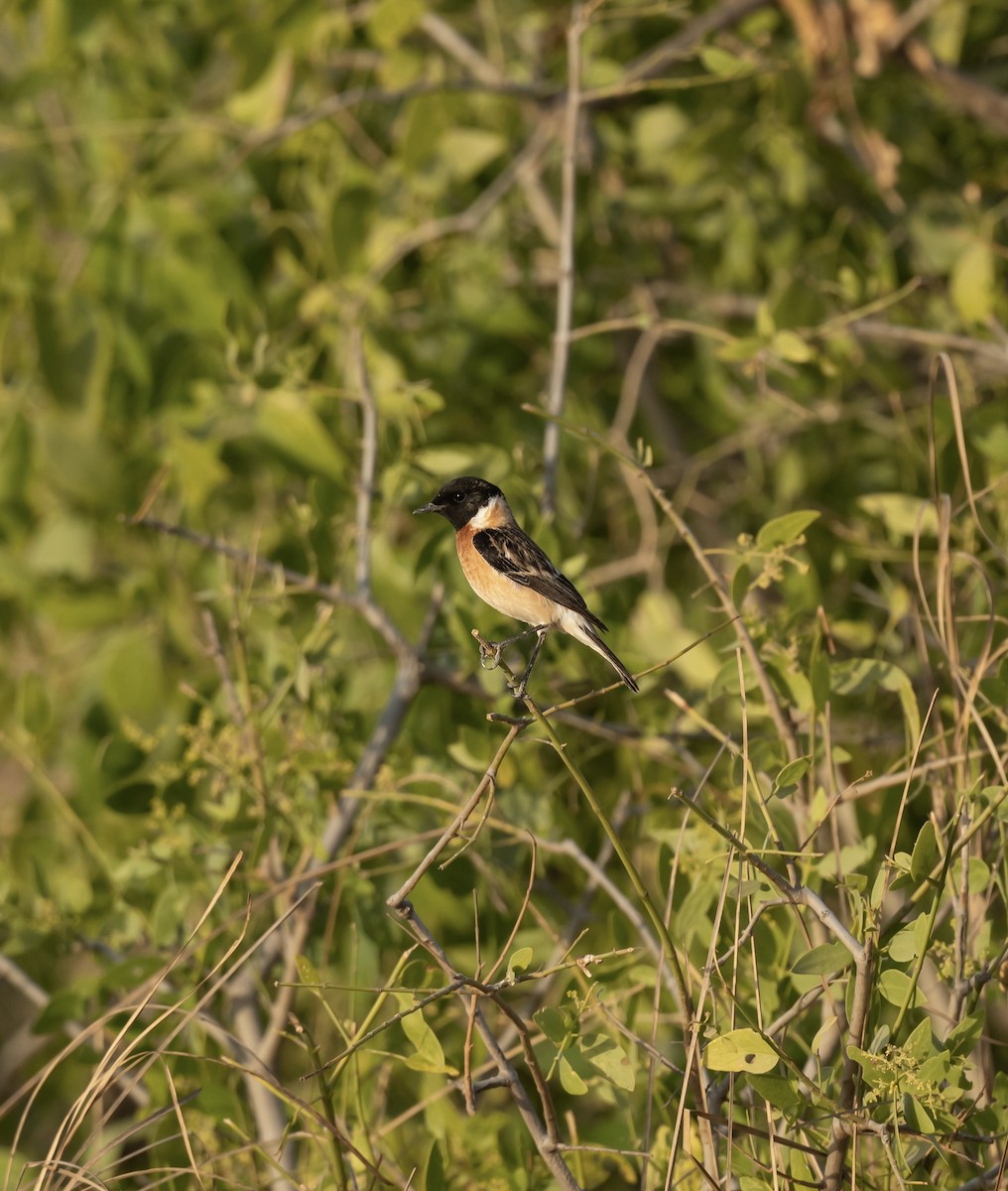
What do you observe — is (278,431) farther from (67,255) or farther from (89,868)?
(67,255)

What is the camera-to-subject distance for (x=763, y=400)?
5031 millimetres

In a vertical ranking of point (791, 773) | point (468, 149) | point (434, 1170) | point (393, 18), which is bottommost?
point (434, 1170)

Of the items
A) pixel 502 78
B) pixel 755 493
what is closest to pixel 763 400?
pixel 755 493

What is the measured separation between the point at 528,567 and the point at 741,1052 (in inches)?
48.7

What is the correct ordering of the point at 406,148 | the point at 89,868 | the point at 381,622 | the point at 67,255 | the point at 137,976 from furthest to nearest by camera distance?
the point at 67,255, the point at 406,148, the point at 89,868, the point at 381,622, the point at 137,976

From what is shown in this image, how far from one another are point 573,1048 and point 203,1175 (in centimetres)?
68

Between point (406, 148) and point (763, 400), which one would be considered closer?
point (406, 148)

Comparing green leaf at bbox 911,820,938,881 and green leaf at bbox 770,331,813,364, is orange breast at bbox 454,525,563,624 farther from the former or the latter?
green leaf at bbox 911,820,938,881

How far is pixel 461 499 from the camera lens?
10.9ft

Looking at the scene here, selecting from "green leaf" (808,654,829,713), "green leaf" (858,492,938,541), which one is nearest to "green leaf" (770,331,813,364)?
"green leaf" (858,492,938,541)

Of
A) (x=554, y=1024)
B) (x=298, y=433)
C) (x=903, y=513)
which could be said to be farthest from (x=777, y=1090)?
(x=298, y=433)

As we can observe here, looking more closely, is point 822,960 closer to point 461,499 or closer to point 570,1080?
point 570,1080

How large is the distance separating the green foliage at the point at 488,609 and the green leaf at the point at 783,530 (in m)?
0.01

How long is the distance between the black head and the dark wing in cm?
21
